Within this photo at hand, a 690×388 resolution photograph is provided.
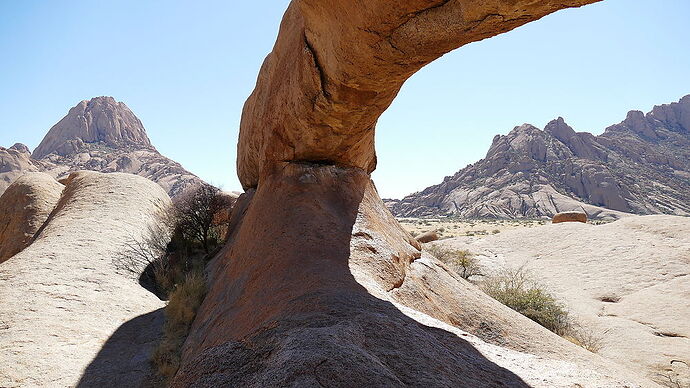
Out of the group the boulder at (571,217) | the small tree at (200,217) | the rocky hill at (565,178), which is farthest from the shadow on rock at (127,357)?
the rocky hill at (565,178)

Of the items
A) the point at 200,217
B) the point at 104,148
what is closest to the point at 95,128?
the point at 104,148

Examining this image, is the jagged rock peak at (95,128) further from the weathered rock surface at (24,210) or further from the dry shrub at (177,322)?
the dry shrub at (177,322)

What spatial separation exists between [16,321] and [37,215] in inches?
321

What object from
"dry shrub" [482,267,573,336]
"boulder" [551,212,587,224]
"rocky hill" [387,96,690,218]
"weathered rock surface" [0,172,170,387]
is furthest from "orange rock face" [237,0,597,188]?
"rocky hill" [387,96,690,218]

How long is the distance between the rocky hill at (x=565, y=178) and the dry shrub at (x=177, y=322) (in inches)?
2343

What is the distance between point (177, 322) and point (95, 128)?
122387mm

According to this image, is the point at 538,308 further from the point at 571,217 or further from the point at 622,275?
the point at 571,217

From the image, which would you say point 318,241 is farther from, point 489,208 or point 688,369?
point 489,208

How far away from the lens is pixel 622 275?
1321 cm

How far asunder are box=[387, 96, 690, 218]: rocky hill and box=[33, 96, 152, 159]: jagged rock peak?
79.6m

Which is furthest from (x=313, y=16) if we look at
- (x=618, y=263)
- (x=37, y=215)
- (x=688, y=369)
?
(x=618, y=263)

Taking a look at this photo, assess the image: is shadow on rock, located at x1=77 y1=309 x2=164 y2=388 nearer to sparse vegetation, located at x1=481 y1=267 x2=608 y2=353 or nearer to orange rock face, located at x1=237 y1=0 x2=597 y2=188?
orange rock face, located at x1=237 y1=0 x2=597 y2=188

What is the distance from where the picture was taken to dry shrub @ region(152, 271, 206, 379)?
233 inches

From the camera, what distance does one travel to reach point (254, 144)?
9.49m
